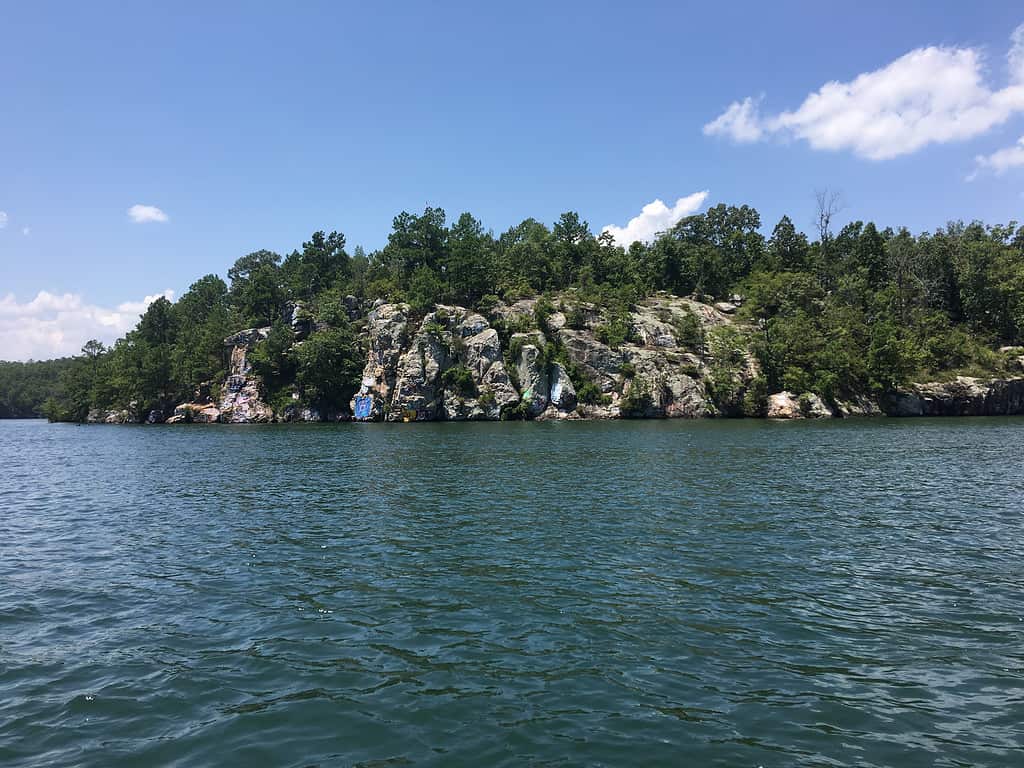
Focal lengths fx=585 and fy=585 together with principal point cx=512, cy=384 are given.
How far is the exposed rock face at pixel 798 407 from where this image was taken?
89.6m

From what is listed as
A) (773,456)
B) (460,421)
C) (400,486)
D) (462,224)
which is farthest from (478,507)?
(462,224)

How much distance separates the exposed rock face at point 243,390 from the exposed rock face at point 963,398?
4227 inches

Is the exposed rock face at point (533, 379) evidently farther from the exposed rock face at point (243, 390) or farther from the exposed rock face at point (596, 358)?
the exposed rock face at point (243, 390)

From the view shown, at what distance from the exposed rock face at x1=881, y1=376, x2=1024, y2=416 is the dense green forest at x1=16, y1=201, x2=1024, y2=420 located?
2872 mm

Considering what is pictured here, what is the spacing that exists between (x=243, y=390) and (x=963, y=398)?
402 feet

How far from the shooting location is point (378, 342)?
103 meters

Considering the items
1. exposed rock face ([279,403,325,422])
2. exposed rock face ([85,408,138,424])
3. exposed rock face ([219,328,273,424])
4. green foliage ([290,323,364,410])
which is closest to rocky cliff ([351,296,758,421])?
green foliage ([290,323,364,410])

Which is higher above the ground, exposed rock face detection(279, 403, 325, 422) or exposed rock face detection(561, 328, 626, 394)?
exposed rock face detection(561, 328, 626, 394)

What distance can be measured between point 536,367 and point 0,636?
282 feet

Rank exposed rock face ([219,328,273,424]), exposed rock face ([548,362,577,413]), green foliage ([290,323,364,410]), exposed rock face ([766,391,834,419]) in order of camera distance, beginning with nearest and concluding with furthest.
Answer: exposed rock face ([766,391,834,419]) → exposed rock face ([548,362,577,413]) → green foliage ([290,323,364,410]) → exposed rock face ([219,328,273,424])

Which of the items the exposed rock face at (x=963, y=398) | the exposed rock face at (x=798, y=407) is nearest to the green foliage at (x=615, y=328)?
the exposed rock face at (x=798, y=407)

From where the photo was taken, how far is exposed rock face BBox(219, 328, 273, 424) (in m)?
108

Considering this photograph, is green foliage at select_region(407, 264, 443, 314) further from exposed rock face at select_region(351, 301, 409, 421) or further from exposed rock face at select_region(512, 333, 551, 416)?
exposed rock face at select_region(512, 333, 551, 416)

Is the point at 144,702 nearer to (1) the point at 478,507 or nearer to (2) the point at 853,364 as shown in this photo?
(1) the point at 478,507
